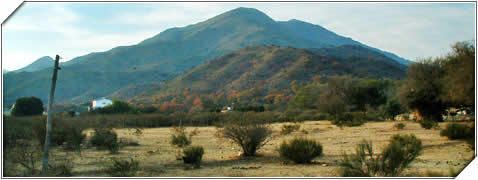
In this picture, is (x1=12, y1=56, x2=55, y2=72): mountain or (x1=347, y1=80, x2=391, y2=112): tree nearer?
(x1=12, y1=56, x2=55, y2=72): mountain

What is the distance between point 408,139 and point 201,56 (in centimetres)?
14732

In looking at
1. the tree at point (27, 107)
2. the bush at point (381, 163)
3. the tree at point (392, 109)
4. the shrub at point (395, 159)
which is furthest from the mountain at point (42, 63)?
the tree at point (392, 109)

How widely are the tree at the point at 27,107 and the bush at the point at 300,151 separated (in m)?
16.6

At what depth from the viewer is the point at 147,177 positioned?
10078 millimetres

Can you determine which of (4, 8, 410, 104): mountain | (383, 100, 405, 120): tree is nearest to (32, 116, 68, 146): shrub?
(4, 8, 410, 104): mountain

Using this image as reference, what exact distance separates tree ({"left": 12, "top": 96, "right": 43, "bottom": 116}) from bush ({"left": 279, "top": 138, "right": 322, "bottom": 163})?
16626 millimetres

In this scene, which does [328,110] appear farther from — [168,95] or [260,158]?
[168,95]

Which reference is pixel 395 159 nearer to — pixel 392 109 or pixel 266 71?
pixel 392 109

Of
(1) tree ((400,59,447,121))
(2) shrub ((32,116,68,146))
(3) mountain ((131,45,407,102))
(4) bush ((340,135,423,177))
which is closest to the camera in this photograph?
(4) bush ((340,135,423,177))

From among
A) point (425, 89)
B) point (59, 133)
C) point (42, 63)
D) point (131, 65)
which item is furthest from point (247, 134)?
point (131, 65)

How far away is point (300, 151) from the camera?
1231 cm

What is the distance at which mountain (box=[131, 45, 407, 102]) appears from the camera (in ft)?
285

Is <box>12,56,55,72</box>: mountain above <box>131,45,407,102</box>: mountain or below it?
below

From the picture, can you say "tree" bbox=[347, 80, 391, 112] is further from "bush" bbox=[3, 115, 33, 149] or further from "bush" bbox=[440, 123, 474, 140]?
"bush" bbox=[3, 115, 33, 149]
